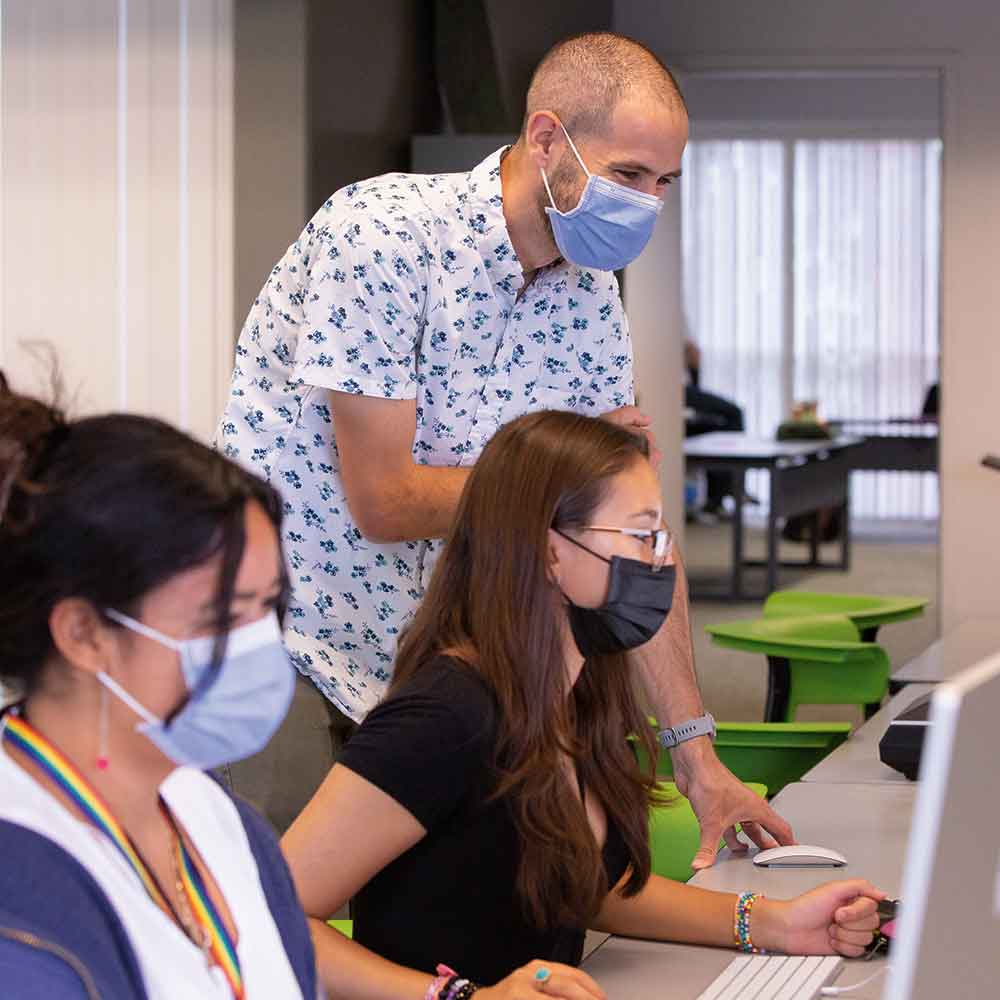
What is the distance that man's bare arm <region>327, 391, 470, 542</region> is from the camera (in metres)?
2.19

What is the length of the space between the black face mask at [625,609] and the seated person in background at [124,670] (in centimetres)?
59

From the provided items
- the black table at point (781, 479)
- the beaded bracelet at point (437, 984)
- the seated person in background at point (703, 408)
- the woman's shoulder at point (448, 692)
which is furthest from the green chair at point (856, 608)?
the seated person in background at point (703, 408)

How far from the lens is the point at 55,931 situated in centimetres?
109

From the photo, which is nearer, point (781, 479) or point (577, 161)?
point (577, 161)

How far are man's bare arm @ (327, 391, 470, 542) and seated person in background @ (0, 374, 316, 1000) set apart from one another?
911 mm

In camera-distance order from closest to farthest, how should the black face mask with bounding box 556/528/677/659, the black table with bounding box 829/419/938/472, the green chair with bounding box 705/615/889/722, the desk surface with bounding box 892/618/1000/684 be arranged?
1. the black face mask with bounding box 556/528/677/659
2. the desk surface with bounding box 892/618/1000/684
3. the green chair with bounding box 705/615/889/722
4. the black table with bounding box 829/419/938/472

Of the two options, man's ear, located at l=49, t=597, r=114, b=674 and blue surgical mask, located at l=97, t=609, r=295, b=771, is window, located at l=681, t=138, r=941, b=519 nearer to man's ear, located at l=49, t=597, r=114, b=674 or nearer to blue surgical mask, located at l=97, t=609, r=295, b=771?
blue surgical mask, located at l=97, t=609, r=295, b=771

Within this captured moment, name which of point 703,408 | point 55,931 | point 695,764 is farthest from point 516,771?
point 703,408

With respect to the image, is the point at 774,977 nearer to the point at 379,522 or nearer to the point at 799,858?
the point at 799,858

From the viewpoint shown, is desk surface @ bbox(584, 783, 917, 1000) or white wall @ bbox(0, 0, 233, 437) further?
white wall @ bbox(0, 0, 233, 437)

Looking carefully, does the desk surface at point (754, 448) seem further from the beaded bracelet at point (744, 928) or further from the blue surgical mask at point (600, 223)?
the beaded bracelet at point (744, 928)

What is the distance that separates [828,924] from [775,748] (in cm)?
128

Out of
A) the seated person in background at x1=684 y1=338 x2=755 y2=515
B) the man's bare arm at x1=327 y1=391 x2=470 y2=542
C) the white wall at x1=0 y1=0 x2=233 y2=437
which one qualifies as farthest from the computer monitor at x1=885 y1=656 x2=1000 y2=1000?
the seated person in background at x1=684 y1=338 x2=755 y2=515

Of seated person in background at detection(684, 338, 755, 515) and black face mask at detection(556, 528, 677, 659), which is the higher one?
black face mask at detection(556, 528, 677, 659)
